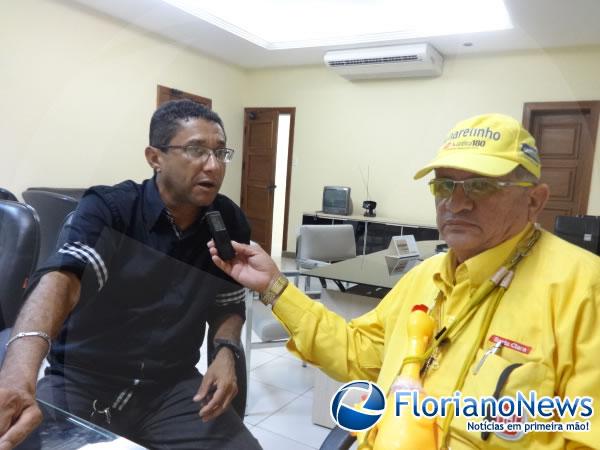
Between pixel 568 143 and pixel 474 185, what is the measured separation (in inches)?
22.6

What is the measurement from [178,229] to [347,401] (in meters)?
0.53

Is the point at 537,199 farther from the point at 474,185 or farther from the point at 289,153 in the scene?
the point at 289,153

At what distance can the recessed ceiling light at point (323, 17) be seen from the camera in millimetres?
2439

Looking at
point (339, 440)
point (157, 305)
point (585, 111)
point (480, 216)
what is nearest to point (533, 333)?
point (480, 216)

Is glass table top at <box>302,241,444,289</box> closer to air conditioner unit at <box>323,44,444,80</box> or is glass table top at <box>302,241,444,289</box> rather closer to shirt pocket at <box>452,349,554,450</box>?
air conditioner unit at <box>323,44,444,80</box>

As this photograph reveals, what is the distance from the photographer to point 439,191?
0.63m

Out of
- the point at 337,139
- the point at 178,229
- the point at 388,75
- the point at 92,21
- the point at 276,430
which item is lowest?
the point at 276,430

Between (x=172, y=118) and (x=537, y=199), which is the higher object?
(x=172, y=118)

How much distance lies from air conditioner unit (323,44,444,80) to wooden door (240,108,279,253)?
37cm

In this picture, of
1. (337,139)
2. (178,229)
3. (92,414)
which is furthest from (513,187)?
(337,139)

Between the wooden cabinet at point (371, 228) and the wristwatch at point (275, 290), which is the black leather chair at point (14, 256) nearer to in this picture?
the wristwatch at point (275, 290)

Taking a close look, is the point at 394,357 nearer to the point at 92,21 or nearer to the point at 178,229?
the point at 178,229

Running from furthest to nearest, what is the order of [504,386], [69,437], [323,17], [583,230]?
[323,17] → [583,230] → [69,437] → [504,386]

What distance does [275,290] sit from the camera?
2.56ft
